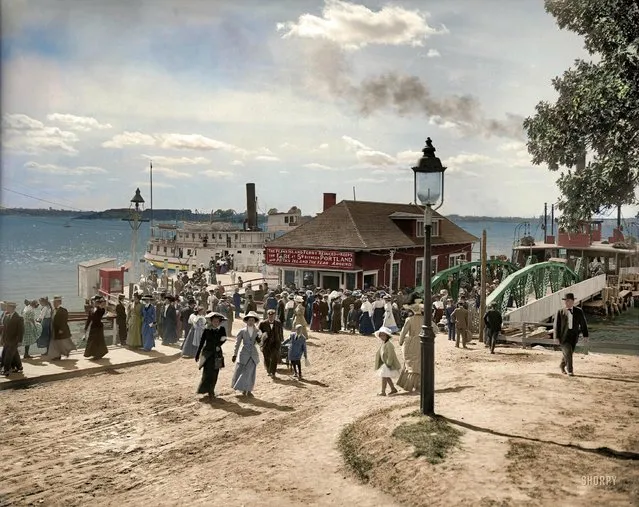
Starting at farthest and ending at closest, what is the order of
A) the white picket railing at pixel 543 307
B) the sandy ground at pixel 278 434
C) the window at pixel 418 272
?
1. the window at pixel 418 272
2. the white picket railing at pixel 543 307
3. the sandy ground at pixel 278 434

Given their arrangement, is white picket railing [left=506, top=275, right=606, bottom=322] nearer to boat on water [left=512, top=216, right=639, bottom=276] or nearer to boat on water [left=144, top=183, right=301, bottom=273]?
boat on water [left=512, top=216, right=639, bottom=276]

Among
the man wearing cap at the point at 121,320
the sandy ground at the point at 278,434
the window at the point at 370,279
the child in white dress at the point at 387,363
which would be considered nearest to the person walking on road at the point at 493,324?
the sandy ground at the point at 278,434

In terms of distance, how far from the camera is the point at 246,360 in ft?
30.1

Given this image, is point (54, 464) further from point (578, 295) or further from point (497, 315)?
point (578, 295)

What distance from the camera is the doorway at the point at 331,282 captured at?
69.1ft

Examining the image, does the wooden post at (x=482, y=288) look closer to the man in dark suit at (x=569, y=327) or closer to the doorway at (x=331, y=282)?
the man in dark suit at (x=569, y=327)

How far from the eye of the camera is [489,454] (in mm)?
5688

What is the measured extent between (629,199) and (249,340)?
818cm

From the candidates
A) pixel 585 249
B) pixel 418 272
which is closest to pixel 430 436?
pixel 418 272

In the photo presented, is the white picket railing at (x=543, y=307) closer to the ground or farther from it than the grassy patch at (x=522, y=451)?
farther from it

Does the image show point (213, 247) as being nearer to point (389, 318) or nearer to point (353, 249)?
point (353, 249)

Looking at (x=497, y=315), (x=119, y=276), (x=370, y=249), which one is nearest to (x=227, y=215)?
(x=119, y=276)

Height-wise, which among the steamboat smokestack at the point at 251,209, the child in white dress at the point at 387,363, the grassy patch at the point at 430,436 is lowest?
the grassy patch at the point at 430,436

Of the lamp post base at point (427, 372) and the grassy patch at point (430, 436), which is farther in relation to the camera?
the lamp post base at point (427, 372)
